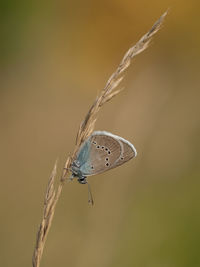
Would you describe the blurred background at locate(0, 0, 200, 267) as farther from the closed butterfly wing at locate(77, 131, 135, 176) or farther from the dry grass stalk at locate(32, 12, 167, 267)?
the dry grass stalk at locate(32, 12, 167, 267)

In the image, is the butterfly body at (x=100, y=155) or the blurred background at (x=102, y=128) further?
the blurred background at (x=102, y=128)

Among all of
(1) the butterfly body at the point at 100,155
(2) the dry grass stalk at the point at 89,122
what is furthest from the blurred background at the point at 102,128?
(2) the dry grass stalk at the point at 89,122

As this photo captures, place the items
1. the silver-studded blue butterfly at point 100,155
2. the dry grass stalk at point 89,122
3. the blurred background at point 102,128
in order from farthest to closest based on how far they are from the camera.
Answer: the blurred background at point 102,128, the silver-studded blue butterfly at point 100,155, the dry grass stalk at point 89,122

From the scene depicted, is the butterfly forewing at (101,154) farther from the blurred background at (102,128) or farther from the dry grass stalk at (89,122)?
the blurred background at (102,128)

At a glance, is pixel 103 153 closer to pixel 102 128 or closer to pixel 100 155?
pixel 100 155

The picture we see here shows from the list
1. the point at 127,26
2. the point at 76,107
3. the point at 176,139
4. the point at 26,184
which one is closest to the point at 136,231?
the point at 176,139

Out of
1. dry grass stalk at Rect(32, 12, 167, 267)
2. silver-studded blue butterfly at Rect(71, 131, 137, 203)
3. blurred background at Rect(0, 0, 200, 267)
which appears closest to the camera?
dry grass stalk at Rect(32, 12, 167, 267)

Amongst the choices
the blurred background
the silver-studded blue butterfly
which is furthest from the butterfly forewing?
the blurred background

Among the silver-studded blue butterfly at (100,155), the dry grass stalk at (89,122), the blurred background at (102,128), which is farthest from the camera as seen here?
the blurred background at (102,128)

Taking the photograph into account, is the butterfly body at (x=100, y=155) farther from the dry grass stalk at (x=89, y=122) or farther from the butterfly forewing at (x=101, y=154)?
the dry grass stalk at (x=89, y=122)
